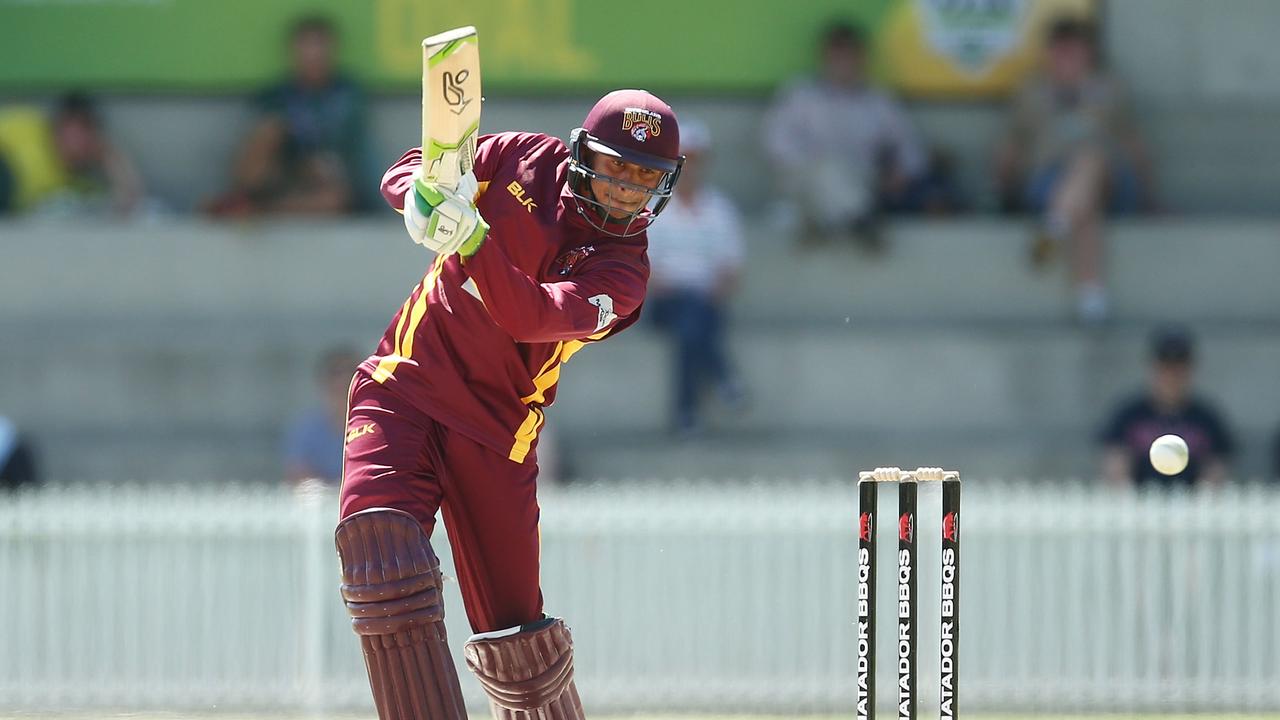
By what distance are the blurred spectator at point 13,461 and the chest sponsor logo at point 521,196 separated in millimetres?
5644

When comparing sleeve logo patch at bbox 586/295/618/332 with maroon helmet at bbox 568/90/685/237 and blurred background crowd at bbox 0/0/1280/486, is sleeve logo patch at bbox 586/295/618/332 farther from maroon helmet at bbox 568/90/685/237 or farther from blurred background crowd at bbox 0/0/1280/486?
blurred background crowd at bbox 0/0/1280/486

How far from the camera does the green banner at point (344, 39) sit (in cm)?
1202

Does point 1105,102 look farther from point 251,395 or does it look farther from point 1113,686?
point 251,395

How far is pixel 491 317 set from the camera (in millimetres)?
4922

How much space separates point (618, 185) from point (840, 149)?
6.57 m

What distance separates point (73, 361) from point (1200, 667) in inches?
244

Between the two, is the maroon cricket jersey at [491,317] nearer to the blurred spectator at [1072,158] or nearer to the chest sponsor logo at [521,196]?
the chest sponsor logo at [521,196]

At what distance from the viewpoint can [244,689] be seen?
30.1 feet

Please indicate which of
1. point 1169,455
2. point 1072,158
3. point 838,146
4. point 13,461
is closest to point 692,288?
point 838,146

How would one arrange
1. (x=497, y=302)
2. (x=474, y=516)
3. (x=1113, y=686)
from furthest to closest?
(x=1113, y=686), (x=474, y=516), (x=497, y=302)

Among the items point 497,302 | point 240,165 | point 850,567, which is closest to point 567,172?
point 497,302

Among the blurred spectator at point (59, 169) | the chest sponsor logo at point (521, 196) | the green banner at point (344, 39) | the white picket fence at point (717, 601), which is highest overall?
the green banner at point (344, 39)

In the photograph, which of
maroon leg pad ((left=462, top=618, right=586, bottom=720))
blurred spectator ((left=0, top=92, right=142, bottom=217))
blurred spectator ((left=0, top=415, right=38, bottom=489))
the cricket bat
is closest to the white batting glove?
the cricket bat

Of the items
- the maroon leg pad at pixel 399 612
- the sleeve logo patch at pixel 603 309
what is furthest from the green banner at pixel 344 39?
the maroon leg pad at pixel 399 612
